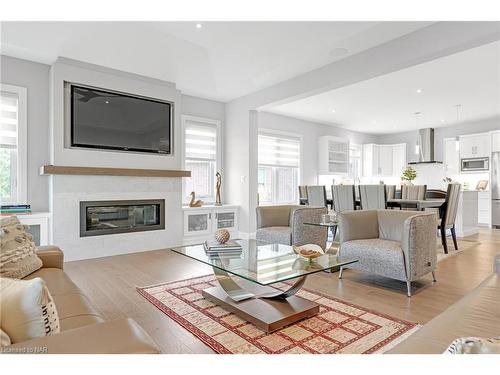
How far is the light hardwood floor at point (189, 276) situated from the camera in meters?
2.30

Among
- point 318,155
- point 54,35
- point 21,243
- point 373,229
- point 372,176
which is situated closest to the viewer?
point 21,243

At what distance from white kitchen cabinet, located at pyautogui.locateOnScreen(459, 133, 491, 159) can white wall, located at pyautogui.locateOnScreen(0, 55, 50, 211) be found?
9322mm

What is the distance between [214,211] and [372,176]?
20.5 feet

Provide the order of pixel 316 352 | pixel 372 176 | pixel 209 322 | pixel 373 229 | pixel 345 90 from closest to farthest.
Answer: pixel 316 352 → pixel 209 322 → pixel 373 229 → pixel 345 90 → pixel 372 176

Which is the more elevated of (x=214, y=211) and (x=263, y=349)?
(x=214, y=211)

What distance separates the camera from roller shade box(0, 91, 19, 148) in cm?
406

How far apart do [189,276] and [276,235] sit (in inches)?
45.7

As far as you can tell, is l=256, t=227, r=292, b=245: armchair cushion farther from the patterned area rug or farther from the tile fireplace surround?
the tile fireplace surround

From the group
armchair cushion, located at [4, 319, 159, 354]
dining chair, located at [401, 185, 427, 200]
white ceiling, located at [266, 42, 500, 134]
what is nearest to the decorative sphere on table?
armchair cushion, located at [4, 319, 159, 354]

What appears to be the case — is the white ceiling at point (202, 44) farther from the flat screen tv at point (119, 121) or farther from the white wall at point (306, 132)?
the white wall at point (306, 132)

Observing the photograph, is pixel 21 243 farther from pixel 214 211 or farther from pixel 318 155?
pixel 318 155

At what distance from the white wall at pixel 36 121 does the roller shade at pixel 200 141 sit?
7.45ft
